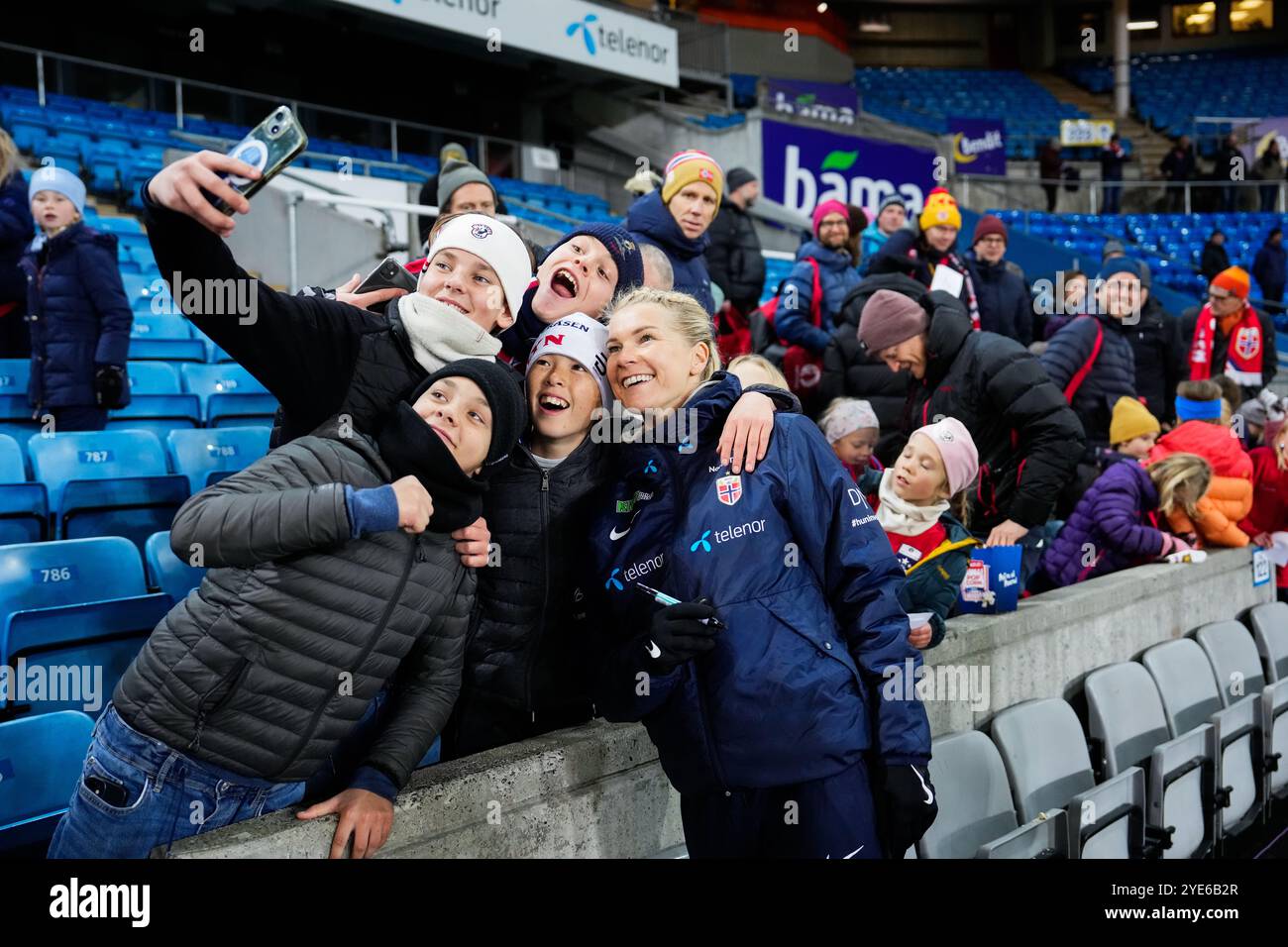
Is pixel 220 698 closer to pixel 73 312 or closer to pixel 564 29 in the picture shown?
pixel 73 312

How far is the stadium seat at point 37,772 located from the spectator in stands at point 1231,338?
7.15m

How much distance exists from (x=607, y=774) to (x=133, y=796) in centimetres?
105

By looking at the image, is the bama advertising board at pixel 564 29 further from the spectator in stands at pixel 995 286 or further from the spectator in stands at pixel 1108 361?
the spectator in stands at pixel 1108 361

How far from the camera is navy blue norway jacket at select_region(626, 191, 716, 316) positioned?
366 centimetres

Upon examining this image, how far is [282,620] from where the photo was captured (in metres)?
1.71

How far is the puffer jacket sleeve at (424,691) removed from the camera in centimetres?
194

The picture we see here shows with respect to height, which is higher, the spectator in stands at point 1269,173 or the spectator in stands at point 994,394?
the spectator in stands at point 1269,173

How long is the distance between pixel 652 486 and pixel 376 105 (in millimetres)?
16670

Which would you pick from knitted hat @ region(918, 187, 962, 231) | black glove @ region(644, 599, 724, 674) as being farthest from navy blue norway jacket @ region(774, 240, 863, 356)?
black glove @ region(644, 599, 724, 674)

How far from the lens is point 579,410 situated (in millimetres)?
2230

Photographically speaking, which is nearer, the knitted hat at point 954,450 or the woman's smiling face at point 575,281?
the woman's smiling face at point 575,281

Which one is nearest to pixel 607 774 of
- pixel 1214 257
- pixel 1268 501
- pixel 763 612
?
pixel 763 612

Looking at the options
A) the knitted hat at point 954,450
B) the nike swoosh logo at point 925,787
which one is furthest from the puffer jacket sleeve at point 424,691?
the knitted hat at point 954,450

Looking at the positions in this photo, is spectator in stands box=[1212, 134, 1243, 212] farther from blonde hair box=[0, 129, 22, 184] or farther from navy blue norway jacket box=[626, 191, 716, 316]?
blonde hair box=[0, 129, 22, 184]
